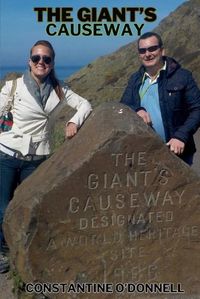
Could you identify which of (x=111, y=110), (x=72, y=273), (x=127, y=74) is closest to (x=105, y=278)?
(x=72, y=273)

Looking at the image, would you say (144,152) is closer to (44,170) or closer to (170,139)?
(170,139)

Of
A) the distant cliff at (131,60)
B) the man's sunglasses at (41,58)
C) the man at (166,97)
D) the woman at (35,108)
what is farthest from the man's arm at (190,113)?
the distant cliff at (131,60)

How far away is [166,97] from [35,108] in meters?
0.97

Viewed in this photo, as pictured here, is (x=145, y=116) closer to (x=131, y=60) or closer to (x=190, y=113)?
(x=190, y=113)


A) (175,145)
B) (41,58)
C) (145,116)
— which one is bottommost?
(175,145)

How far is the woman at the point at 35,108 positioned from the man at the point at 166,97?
457mm

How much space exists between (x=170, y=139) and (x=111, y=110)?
1.62ft

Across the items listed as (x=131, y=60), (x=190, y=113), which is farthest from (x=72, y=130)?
(x=131, y=60)

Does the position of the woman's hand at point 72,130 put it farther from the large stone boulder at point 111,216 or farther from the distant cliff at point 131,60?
the distant cliff at point 131,60

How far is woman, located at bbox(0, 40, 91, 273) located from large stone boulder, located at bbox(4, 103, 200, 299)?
0.14 m

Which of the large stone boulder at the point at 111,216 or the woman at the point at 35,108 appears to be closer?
the large stone boulder at the point at 111,216

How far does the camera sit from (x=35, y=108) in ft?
17.4

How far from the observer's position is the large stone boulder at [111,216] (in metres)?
5.07

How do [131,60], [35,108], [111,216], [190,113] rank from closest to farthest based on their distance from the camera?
[111,216] < [35,108] < [190,113] < [131,60]
